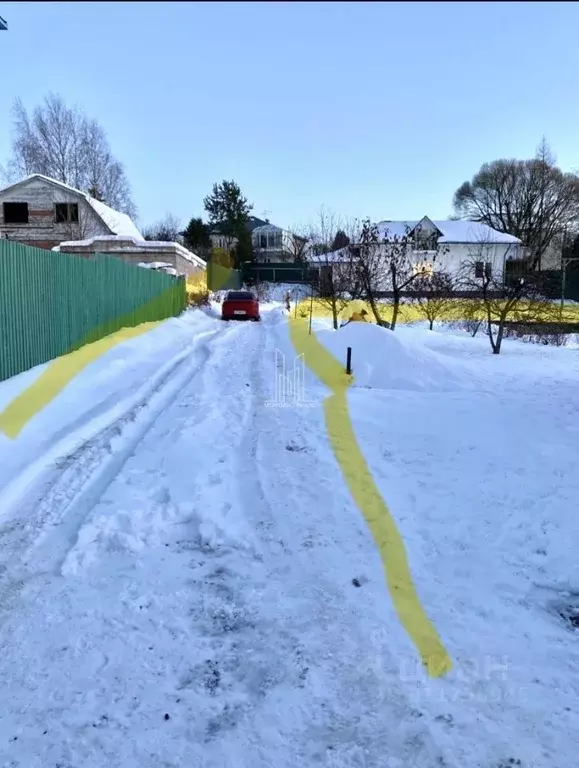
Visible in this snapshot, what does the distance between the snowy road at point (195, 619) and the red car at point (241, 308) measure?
1684 centimetres

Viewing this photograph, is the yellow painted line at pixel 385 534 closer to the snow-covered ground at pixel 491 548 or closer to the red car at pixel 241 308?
the snow-covered ground at pixel 491 548

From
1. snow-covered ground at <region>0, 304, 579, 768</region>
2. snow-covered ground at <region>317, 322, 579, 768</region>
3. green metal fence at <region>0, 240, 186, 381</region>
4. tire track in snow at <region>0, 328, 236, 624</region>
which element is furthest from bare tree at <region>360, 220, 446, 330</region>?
tire track in snow at <region>0, 328, 236, 624</region>

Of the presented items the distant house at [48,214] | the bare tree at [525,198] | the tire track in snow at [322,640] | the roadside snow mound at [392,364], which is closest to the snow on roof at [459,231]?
the bare tree at [525,198]

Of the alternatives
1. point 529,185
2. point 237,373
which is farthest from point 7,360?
point 529,185

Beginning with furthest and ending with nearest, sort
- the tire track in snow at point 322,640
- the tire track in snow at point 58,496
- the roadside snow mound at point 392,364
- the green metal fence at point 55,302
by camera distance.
Result: the roadside snow mound at point 392,364
the green metal fence at point 55,302
the tire track in snow at point 58,496
the tire track in snow at point 322,640

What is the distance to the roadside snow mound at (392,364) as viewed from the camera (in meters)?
9.32

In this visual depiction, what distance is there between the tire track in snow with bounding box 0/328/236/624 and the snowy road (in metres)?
0.02

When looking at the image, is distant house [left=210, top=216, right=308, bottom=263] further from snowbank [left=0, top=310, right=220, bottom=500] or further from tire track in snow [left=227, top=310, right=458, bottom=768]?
tire track in snow [left=227, top=310, right=458, bottom=768]

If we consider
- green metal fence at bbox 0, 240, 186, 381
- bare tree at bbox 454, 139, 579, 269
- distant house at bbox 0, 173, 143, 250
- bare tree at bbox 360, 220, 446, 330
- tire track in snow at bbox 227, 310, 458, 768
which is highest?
bare tree at bbox 454, 139, 579, 269

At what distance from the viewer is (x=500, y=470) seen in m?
5.02

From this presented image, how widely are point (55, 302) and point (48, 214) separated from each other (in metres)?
26.2

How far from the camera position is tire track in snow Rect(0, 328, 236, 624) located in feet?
11.1

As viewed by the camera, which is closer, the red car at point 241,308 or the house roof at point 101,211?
the red car at point 241,308

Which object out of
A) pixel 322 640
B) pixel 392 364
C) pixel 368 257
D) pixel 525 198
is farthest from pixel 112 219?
pixel 525 198
